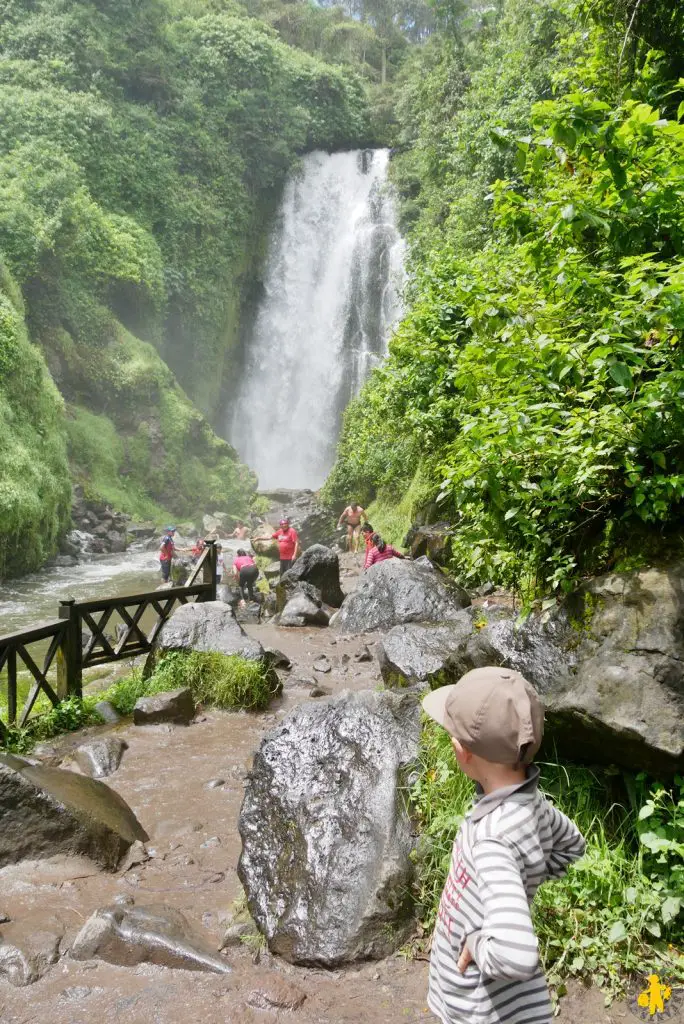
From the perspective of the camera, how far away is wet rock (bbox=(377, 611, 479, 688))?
7070 mm

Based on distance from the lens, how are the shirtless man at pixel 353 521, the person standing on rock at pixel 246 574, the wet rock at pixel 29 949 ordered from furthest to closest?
1. the shirtless man at pixel 353 521
2. the person standing on rock at pixel 246 574
3. the wet rock at pixel 29 949

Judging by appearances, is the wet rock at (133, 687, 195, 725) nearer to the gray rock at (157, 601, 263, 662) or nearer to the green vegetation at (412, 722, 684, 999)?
the gray rock at (157, 601, 263, 662)

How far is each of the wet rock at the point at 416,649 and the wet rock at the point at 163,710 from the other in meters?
2.26

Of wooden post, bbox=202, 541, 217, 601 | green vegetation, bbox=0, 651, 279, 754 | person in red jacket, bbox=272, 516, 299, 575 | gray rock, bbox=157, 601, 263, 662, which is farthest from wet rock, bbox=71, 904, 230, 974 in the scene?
person in red jacket, bbox=272, 516, 299, 575

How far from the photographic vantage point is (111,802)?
17.1 ft

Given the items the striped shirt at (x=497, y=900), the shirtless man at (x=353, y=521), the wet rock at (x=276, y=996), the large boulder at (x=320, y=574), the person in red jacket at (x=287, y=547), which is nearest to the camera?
the striped shirt at (x=497, y=900)

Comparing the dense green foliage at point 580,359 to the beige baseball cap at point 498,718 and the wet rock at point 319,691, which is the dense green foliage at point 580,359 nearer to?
the beige baseball cap at point 498,718

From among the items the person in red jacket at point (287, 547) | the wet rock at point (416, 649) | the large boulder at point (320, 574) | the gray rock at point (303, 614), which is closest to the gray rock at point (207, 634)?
the wet rock at point (416, 649)

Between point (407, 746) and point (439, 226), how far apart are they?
74.8 feet

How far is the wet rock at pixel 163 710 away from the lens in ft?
24.4

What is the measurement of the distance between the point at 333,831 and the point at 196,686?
4364 mm

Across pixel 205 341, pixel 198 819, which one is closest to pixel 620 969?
pixel 198 819

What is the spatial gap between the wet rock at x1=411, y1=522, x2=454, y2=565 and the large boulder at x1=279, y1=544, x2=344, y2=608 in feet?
6.01

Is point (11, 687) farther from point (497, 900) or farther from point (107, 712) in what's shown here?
point (497, 900)
